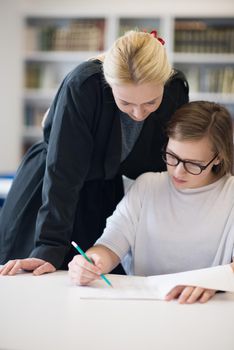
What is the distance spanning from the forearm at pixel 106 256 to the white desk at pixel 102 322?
0.18 metres

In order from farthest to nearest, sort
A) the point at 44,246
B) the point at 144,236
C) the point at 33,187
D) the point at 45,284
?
the point at 33,187
the point at 144,236
the point at 44,246
the point at 45,284

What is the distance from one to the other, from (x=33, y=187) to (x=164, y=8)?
4.07 meters

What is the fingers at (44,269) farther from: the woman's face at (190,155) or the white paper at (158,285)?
the woman's face at (190,155)

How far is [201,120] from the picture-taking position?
1428 millimetres

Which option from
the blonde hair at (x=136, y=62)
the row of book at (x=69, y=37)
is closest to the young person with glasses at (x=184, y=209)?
the blonde hair at (x=136, y=62)

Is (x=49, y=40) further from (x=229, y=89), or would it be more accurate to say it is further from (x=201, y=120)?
(x=201, y=120)

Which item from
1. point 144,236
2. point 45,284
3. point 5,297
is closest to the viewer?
point 5,297

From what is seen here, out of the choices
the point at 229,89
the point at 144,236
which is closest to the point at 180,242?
the point at 144,236

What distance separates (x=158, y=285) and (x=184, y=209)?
12.7 inches

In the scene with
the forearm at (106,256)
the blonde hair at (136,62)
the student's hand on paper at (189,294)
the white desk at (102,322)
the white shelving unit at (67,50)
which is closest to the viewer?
the white desk at (102,322)

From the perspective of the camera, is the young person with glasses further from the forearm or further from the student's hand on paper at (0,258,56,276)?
the student's hand on paper at (0,258,56,276)

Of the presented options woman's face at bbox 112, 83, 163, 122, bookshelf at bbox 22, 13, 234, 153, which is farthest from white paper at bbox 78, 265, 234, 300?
bookshelf at bbox 22, 13, 234, 153

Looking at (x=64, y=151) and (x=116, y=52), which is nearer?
(x=116, y=52)

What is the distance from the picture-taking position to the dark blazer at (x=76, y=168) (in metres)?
1.42
